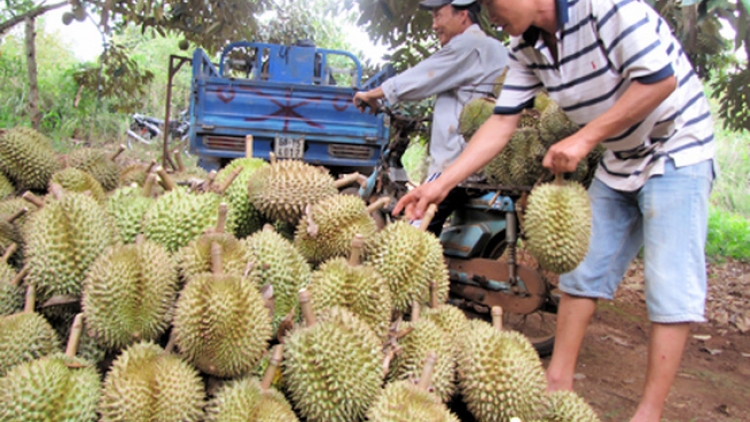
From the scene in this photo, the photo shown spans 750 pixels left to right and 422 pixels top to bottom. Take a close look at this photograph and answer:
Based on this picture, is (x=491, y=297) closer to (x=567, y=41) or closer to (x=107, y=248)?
(x=567, y=41)

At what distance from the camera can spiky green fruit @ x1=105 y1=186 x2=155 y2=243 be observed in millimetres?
1611

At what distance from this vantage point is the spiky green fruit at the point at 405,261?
1.59 m

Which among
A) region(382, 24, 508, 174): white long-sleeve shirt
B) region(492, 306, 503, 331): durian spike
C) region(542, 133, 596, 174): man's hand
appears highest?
region(382, 24, 508, 174): white long-sleeve shirt

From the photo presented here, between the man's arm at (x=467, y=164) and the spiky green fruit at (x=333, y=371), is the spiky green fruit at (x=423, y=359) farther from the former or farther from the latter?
the man's arm at (x=467, y=164)

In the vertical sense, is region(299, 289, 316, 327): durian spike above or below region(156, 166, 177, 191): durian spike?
below

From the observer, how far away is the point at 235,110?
6.66 m

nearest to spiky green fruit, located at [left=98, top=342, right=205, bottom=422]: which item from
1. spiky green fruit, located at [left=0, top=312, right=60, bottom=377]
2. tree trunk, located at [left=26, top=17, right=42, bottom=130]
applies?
spiky green fruit, located at [left=0, top=312, right=60, bottom=377]

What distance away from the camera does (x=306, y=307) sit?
130 centimetres

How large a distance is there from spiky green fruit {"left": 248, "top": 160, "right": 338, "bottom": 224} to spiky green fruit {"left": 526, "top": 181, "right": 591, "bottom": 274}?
693mm

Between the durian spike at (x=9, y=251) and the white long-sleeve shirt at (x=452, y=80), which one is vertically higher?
the white long-sleeve shirt at (x=452, y=80)

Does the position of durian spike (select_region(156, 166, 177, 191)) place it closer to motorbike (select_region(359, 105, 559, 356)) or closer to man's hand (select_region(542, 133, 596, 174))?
man's hand (select_region(542, 133, 596, 174))

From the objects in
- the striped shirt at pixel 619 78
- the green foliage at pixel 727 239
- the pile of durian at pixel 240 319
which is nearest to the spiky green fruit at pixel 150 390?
the pile of durian at pixel 240 319

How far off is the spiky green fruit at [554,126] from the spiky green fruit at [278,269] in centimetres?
168

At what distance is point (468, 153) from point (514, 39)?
1.54ft
